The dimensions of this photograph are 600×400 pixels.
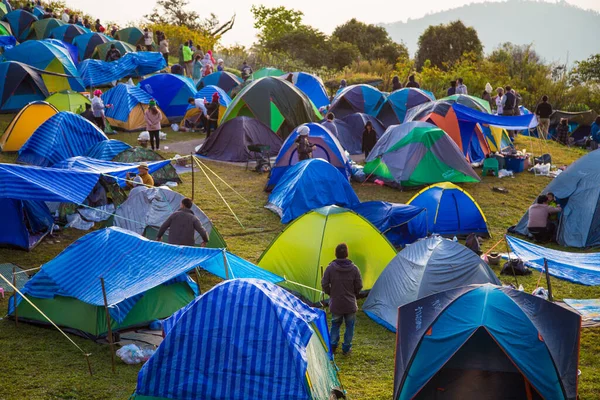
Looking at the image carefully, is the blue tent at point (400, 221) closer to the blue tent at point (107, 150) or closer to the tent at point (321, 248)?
the tent at point (321, 248)

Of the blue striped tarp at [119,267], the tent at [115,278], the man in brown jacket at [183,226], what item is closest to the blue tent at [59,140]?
the man in brown jacket at [183,226]

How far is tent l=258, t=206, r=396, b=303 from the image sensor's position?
11125mm

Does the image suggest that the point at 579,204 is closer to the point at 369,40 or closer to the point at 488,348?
the point at 488,348

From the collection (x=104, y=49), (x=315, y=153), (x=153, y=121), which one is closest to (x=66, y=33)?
(x=104, y=49)

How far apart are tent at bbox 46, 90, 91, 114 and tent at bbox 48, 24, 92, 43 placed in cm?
1047

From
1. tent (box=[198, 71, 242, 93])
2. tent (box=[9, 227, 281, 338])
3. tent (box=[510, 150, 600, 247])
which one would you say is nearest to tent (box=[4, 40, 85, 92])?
tent (box=[198, 71, 242, 93])

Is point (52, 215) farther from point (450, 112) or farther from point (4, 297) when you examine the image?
point (450, 112)

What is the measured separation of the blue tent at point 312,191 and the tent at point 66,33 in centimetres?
1935

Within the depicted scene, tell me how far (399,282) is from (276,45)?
1489 inches

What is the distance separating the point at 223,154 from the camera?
19734 mm

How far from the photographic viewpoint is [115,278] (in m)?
9.02

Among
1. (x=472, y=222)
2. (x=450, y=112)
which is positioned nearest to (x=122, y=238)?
(x=472, y=222)

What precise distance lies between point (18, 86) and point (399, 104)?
11.5 m

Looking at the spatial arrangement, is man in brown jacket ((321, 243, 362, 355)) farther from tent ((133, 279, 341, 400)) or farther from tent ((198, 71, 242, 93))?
tent ((198, 71, 242, 93))
